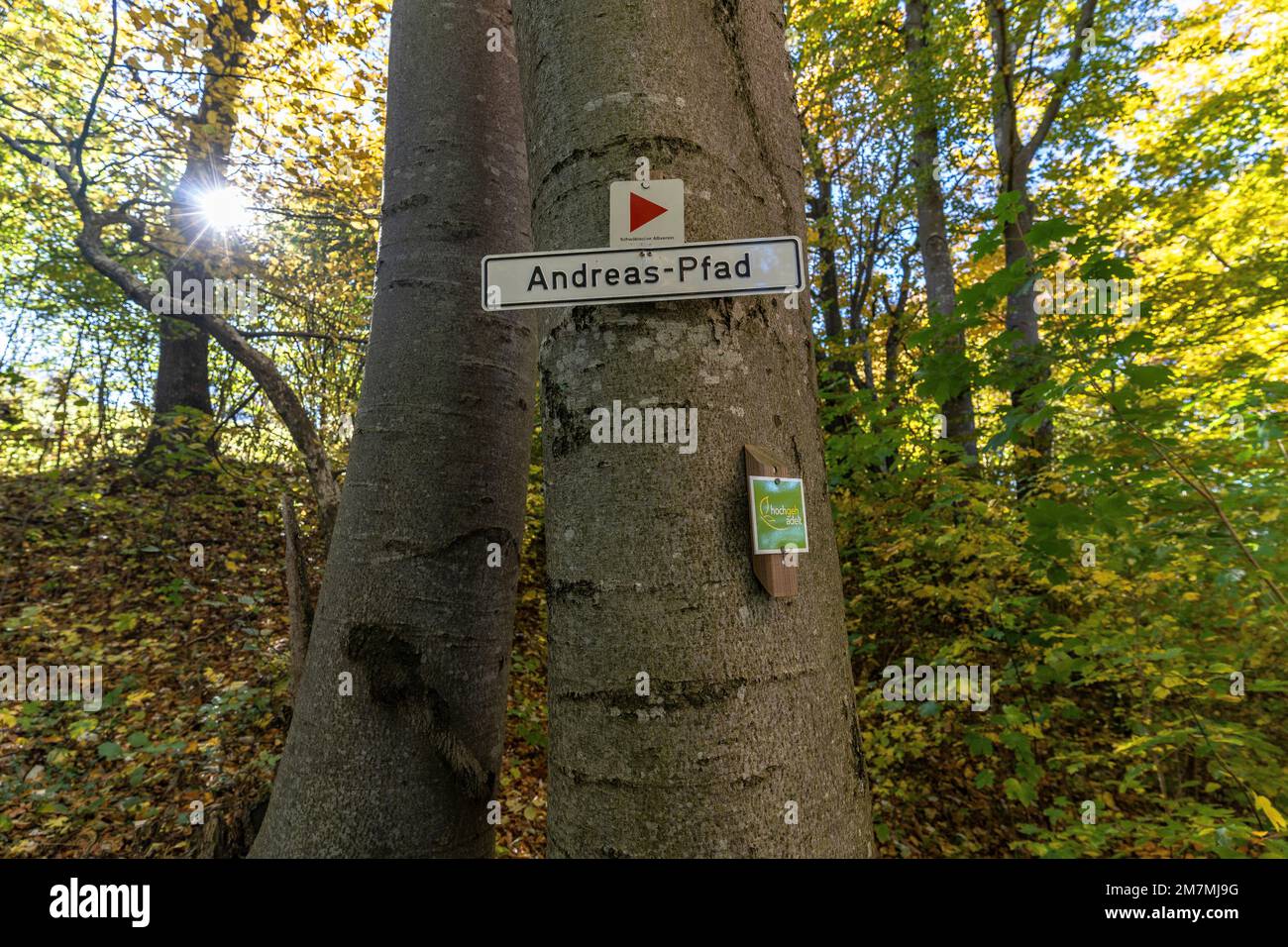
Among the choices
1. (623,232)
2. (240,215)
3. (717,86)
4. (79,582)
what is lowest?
(79,582)

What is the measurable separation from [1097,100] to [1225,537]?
5.64 metres

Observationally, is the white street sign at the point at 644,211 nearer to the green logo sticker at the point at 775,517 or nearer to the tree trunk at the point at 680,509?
the tree trunk at the point at 680,509

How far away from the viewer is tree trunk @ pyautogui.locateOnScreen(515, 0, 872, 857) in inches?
34.3

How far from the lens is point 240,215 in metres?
6.64

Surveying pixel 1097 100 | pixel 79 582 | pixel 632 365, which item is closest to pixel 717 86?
pixel 632 365

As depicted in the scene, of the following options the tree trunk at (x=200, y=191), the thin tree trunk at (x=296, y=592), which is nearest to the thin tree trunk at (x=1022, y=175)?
the thin tree trunk at (x=296, y=592)

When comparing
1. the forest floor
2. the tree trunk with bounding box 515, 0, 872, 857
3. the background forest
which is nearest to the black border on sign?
the tree trunk with bounding box 515, 0, 872, 857

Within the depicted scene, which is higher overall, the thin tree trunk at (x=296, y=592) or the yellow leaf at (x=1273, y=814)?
the thin tree trunk at (x=296, y=592)

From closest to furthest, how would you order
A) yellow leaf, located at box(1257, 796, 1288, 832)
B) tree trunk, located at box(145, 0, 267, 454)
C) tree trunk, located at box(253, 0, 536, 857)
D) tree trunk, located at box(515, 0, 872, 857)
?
tree trunk, located at box(515, 0, 872, 857)
tree trunk, located at box(253, 0, 536, 857)
yellow leaf, located at box(1257, 796, 1288, 832)
tree trunk, located at box(145, 0, 267, 454)

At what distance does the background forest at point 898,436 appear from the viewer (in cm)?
263

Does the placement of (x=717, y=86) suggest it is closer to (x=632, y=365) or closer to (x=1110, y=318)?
(x=632, y=365)

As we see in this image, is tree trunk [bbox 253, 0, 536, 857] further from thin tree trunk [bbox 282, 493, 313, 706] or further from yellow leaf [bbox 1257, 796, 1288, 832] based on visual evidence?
yellow leaf [bbox 1257, 796, 1288, 832]

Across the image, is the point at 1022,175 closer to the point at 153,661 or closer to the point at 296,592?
the point at 296,592

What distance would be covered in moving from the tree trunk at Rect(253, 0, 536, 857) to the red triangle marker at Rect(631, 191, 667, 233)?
976mm
